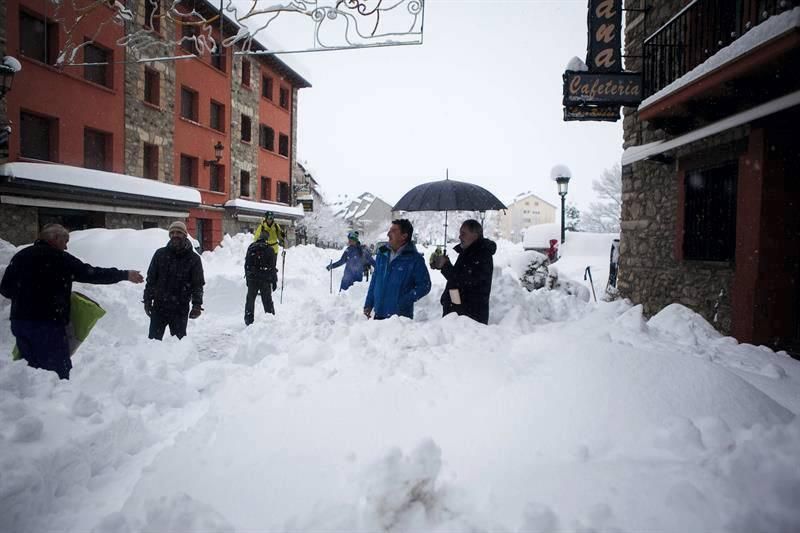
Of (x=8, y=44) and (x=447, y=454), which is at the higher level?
(x=8, y=44)

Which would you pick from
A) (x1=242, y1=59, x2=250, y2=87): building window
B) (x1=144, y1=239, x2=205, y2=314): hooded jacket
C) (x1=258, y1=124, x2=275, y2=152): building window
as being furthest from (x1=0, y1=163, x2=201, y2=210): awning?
(x1=258, y1=124, x2=275, y2=152): building window

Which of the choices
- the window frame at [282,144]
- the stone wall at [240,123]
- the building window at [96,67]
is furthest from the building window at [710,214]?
the window frame at [282,144]

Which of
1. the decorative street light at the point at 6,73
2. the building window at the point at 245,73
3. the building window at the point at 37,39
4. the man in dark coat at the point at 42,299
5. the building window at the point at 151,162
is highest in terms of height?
the building window at the point at 245,73

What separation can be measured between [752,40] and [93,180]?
15.6 m

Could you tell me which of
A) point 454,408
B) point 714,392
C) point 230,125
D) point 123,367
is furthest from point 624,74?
point 230,125

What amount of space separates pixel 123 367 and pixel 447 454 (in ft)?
10.7

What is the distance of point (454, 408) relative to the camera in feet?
8.21

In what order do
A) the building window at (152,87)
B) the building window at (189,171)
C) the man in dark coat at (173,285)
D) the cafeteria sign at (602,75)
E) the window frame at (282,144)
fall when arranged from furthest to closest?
1. the window frame at (282,144)
2. the building window at (189,171)
3. the building window at (152,87)
4. the cafeteria sign at (602,75)
5. the man in dark coat at (173,285)

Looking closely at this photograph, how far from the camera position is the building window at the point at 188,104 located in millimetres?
18395

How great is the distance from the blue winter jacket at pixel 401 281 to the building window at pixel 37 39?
534 inches

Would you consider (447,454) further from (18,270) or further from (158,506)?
(18,270)

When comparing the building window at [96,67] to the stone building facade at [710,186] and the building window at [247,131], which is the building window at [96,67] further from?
the stone building facade at [710,186]

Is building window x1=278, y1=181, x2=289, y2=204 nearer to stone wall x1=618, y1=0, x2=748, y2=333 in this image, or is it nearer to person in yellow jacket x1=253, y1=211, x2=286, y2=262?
person in yellow jacket x1=253, y1=211, x2=286, y2=262

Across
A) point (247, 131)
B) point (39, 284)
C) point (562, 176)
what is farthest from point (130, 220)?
point (562, 176)
